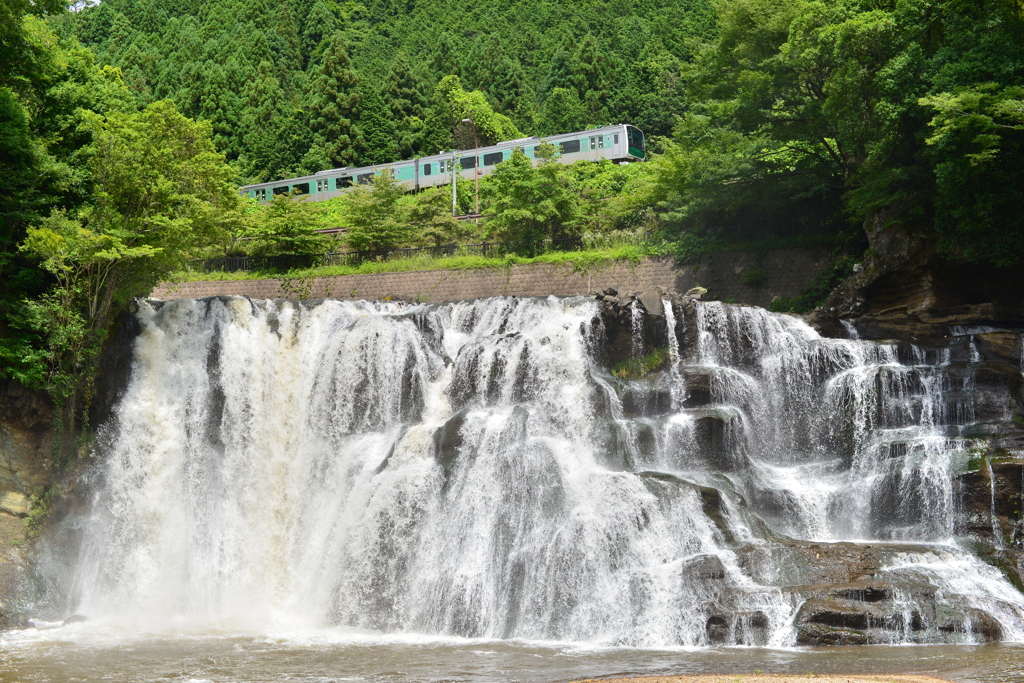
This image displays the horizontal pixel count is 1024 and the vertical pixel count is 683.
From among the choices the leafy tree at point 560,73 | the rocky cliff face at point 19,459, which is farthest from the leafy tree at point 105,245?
the leafy tree at point 560,73

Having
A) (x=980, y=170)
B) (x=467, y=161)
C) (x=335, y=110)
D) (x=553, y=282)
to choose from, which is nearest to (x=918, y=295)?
(x=980, y=170)

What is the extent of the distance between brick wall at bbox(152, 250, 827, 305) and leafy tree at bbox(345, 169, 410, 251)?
393 cm

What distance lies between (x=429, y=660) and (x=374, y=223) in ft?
93.5

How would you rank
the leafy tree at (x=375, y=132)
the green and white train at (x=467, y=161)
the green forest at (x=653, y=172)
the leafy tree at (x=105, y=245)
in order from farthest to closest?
the leafy tree at (x=375, y=132) → the green and white train at (x=467, y=161) → the green forest at (x=653, y=172) → the leafy tree at (x=105, y=245)

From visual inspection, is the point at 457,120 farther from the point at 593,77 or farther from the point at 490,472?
the point at 490,472

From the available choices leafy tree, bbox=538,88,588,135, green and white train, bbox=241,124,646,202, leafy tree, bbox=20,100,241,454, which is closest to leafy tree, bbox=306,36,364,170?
green and white train, bbox=241,124,646,202

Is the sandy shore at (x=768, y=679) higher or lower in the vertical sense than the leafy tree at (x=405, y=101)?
lower

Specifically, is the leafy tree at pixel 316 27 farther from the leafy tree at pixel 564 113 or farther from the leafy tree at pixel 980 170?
the leafy tree at pixel 980 170

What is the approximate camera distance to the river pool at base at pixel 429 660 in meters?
13.0

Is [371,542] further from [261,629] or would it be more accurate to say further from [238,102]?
[238,102]

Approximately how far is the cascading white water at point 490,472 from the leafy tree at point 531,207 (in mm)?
12112

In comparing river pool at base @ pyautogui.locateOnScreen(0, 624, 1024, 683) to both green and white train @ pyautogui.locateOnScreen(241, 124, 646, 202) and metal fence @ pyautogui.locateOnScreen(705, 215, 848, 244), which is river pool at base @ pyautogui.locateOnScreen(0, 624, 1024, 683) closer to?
metal fence @ pyautogui.locateOnScreen(705, 215, 848, 244)

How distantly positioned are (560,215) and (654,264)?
699cm

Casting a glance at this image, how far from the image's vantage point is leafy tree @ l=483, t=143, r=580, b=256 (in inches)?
1486
